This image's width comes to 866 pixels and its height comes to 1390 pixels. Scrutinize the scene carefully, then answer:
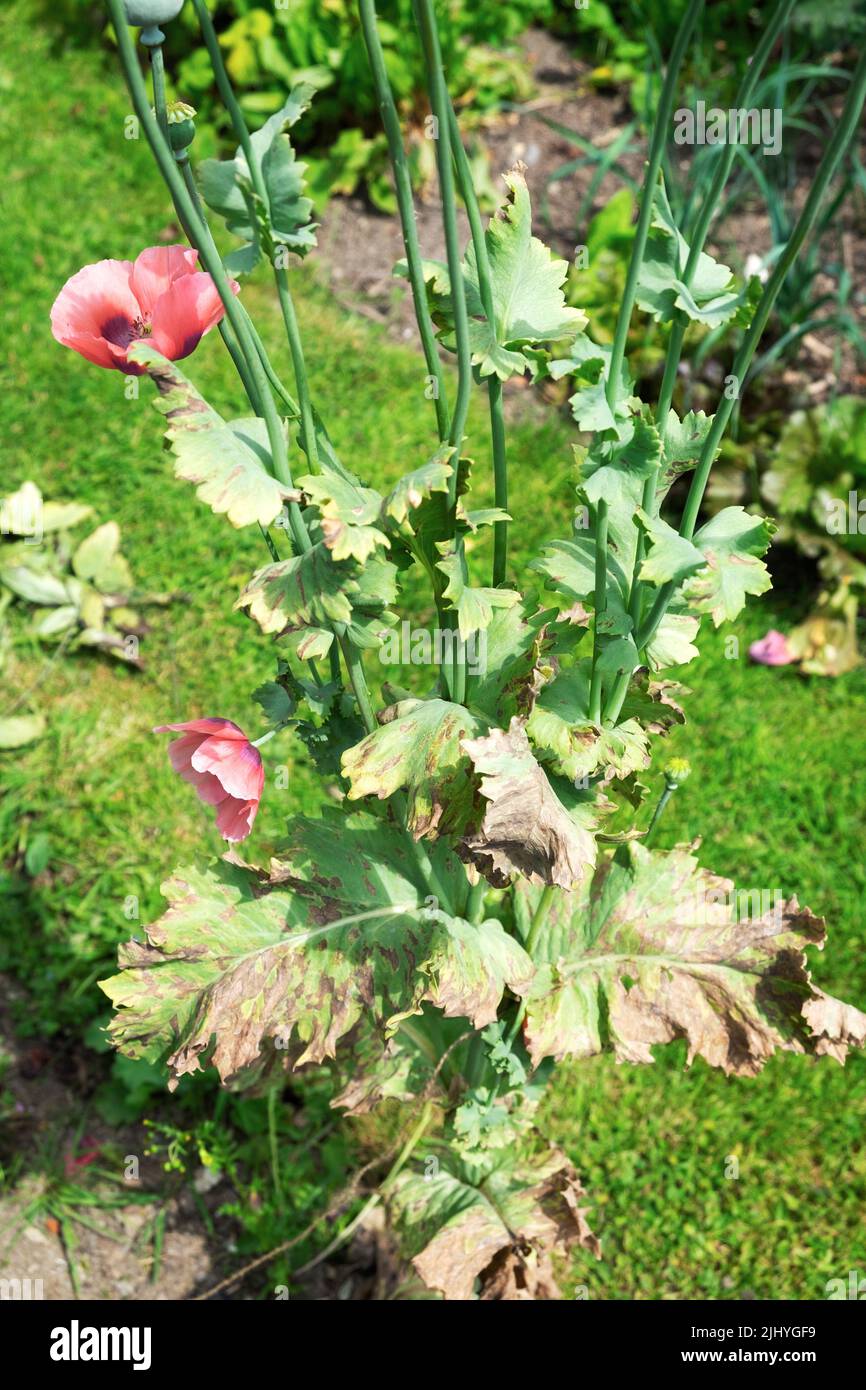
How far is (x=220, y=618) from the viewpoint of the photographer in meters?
3.45

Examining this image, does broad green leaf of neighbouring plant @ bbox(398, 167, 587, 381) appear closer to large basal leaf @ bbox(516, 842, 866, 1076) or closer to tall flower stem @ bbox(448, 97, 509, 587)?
tall flower stem @ bbox(448, 97, 509, 587)

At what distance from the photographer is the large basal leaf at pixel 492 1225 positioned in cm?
201

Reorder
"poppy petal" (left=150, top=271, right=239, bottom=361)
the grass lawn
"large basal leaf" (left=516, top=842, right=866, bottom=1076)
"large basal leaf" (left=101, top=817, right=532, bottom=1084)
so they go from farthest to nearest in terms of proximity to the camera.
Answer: the grass lawn → "large basal leaf" (left=516, top=842, right=866, bottom=1076) → "large basal leaf" (left=101, top=817, right=532, bottom=1084) → "poppy petal" (left=150, top=271, right=239, bottom=361)

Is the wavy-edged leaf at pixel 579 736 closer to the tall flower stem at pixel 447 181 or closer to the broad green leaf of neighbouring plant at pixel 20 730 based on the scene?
the tall flower stem at pixel 447 181

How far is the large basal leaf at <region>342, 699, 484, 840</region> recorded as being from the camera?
61.4 inches

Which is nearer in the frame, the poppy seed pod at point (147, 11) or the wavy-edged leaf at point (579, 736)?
the poppy seed pod at point (147, 11)

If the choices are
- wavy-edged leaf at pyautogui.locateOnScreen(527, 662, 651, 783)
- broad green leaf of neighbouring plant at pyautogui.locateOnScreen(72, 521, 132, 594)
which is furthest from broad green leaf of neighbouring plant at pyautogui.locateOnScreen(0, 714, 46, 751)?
wavy-edged leaf at pyautogui.locateOnScreen(527, 662, 651, 783)

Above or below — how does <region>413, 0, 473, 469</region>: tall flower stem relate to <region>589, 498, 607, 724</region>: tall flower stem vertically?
above

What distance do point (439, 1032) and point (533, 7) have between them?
430cm

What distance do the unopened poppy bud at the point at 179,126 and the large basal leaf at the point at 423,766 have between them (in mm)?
733

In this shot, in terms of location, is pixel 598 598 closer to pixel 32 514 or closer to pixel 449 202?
pixel 449 202

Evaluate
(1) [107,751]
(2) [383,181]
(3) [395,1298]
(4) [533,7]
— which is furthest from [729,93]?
(3) [395,1298]

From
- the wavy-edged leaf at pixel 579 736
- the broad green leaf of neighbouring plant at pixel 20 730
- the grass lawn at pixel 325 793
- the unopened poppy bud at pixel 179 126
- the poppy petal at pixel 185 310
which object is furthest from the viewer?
the broad green leaf of neighbouring plant at pixel 20 730

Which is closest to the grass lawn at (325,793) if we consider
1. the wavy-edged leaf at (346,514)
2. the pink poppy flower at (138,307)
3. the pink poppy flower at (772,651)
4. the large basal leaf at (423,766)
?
the pink poppy flower at (772,651)
